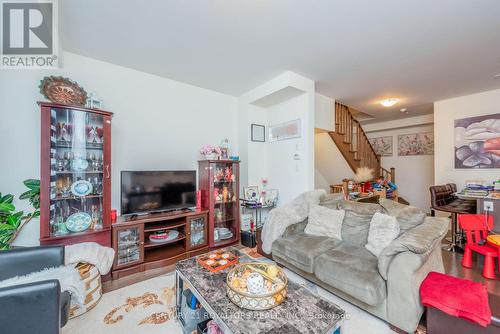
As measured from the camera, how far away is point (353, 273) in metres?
1.80

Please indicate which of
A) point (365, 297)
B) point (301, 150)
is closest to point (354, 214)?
point (365, 297)

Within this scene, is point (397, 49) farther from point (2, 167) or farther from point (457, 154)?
point (2, 167)

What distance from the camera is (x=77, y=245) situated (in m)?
2.09

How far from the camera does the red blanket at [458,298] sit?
1.26 m

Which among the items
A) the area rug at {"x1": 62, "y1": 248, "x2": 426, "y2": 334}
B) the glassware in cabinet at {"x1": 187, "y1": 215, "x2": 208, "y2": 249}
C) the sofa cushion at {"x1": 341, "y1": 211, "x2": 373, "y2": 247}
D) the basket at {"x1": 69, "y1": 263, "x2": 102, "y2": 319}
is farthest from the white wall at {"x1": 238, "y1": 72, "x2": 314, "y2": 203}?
the basket at {"x1": 69, "y1": 263, "x2": 102, "y2": 319}

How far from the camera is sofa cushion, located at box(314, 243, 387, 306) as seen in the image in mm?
1662

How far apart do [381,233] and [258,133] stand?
2.57m

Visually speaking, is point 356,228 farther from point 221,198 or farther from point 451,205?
point 451,205

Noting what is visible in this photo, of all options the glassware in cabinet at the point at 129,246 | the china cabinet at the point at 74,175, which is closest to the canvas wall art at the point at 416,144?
the glassware in cabinet at the point at 129,246

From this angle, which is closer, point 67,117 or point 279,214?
point 67,117

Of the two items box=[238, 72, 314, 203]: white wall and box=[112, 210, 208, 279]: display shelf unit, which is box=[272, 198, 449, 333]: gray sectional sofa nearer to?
box=[238, 72, 314, 203]: white wall

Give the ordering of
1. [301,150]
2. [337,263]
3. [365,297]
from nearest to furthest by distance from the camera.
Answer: [365,297] → [337,263] → [301,150]

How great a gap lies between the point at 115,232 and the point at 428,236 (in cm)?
315

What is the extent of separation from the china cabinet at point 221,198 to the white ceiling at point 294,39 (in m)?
1.42
